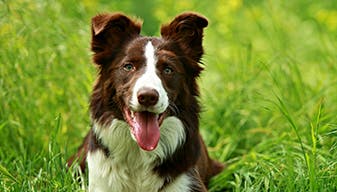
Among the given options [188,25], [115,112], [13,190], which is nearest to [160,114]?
[115,112]

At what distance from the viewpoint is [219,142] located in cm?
673

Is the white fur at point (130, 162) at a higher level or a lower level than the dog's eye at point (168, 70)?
lower

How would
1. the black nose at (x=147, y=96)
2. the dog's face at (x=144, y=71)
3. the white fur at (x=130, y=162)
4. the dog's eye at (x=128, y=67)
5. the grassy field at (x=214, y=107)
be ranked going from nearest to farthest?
the black nose at (x=147, y=96) → the dog's face at (x=144, y=71) → the dog's eye at (x=128, y=67) → the white fur at (x=130, y=162) → the grassy field at (x=214, y=107)

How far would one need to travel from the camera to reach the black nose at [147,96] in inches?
178

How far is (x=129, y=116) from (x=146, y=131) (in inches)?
6.8

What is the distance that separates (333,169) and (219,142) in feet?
5.69

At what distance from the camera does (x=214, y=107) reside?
6953 mm

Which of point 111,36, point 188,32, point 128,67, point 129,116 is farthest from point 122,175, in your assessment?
point 188,32

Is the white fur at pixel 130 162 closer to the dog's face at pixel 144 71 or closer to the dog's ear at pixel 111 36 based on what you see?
the dog's face at pixel 144 71

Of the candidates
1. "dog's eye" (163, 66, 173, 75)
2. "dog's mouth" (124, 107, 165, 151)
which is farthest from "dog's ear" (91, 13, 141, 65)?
"dog's mouth" (124, 107, 165, 151)

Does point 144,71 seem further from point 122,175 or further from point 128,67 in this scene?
point 122,175

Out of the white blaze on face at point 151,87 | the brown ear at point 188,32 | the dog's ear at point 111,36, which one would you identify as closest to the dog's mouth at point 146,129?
the white blaze on face at point 151,87

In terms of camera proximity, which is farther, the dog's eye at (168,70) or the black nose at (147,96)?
the dog's eye at (168,70)

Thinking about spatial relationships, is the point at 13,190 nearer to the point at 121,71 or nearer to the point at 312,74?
the point at 121,71
